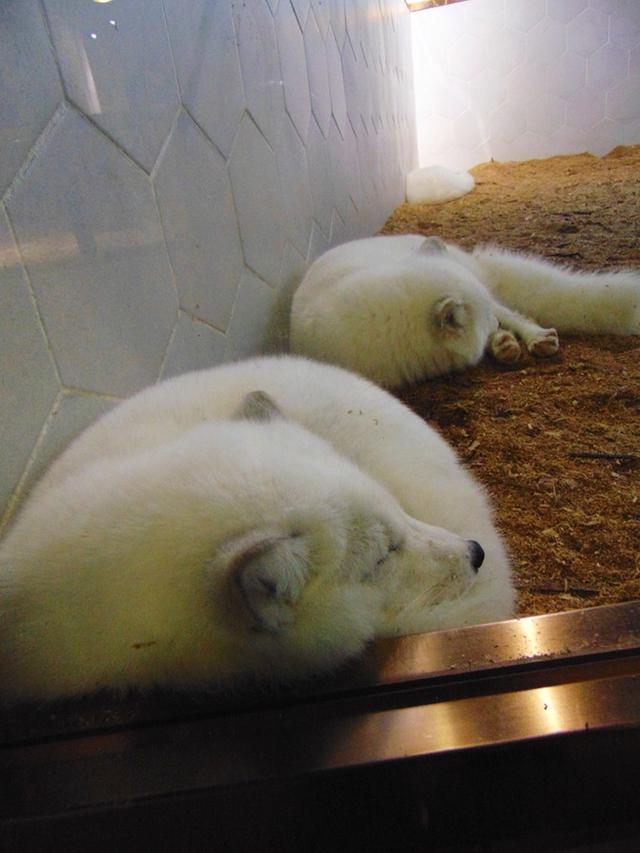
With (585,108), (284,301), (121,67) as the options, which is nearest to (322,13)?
(284,301)

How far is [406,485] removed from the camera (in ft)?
4.05

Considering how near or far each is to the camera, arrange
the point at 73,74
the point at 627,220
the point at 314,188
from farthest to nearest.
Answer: the point at 627,220, the point at 314,188, the point at 73,74

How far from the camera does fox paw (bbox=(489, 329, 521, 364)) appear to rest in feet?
7.29

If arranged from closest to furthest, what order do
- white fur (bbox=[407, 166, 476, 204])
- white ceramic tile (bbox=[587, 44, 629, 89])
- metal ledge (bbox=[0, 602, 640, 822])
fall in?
1. metal ledge (bbox=[0, 602, 640, 822])
2. white fur (bbox=[407, 166, 476, 204])
3. white ceramic tile (bbox=[587, 44, 629, 89])

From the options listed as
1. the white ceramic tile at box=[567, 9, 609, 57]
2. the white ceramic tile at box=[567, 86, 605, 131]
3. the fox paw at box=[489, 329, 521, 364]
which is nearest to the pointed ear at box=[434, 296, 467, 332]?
the fox paw at box=[489, 329, 521, 364]

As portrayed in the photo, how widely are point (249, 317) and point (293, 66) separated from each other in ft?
3.79

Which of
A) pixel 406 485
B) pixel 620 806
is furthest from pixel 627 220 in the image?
pixel 620 806

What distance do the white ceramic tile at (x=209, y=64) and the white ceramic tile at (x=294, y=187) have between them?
0.47 meters

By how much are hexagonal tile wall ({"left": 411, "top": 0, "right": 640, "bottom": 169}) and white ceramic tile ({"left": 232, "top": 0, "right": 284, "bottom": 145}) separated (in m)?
3.85

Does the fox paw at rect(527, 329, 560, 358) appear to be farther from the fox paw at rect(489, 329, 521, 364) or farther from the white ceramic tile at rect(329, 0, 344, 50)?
the white ceramic tile at rect(329, 0, 344, 50)

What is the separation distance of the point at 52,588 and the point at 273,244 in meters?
1.71

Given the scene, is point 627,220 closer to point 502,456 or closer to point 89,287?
point 502,456

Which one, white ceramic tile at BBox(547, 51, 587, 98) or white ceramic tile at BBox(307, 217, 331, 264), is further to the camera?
white ceramic tile at BBox(547, 51, 587, 98)

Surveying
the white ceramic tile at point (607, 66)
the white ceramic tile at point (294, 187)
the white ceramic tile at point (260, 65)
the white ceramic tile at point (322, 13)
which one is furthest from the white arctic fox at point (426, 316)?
→ the white ceramic tile at point (607, 66)
